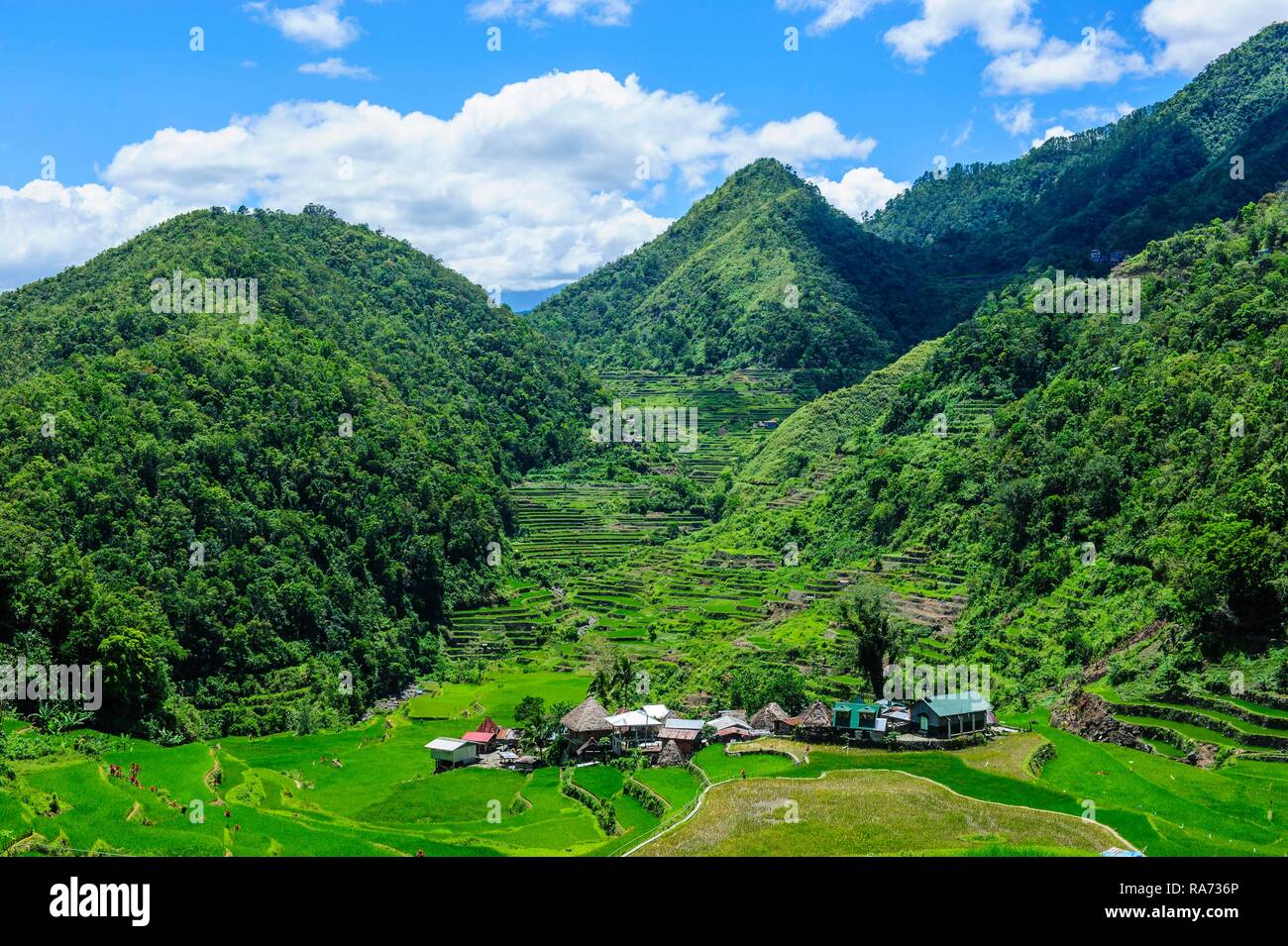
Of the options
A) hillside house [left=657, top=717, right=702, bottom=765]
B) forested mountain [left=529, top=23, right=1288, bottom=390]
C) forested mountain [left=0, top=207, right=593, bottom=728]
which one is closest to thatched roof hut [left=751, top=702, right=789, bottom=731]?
hillside house [left=657, top=717, right=702, bottom=765]

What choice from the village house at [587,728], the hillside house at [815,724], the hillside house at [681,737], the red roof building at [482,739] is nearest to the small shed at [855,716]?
the hillside house at [815,724]

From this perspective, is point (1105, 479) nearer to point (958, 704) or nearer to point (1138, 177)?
point (958, 704)

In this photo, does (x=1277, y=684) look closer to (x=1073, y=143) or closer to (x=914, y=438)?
(x=914, y=438)

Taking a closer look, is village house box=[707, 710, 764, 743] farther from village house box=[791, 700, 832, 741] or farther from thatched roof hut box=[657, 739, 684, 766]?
thatched roof hut box=[657, 739, 684, 766]

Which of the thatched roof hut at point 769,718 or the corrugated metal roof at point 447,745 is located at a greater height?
the thatched roof hut at point 769,718

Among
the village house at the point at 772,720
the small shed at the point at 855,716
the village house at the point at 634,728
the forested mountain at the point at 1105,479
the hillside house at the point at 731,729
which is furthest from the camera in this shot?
the village house at the point at 634,728

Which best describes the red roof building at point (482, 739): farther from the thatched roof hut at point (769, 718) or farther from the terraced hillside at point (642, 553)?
the terraced hillside at point (642, 553)

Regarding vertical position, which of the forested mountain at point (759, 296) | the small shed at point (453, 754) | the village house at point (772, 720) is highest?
the forested mountain at point (759, 296)
